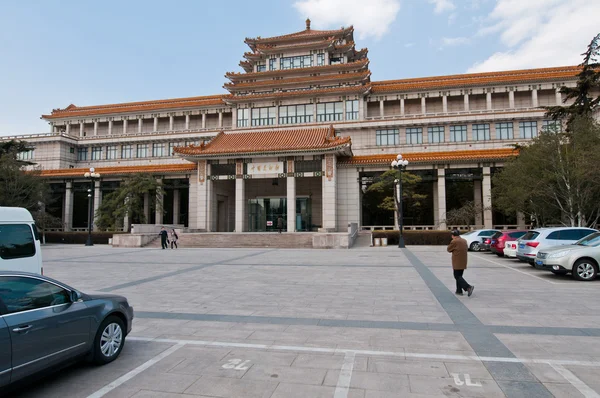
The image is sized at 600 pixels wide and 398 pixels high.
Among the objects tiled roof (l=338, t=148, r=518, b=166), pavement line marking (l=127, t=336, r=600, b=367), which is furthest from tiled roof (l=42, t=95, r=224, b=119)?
pavement line marking (l=127, t=336, r=600, b=367)

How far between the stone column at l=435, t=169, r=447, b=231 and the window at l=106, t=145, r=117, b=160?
36983 millimetres

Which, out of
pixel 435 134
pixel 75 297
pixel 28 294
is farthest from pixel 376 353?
pixel 435 134

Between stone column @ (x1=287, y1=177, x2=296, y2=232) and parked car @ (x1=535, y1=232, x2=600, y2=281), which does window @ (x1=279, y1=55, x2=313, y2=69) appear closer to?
stone column @ (x1=287, y1=177, x2=296, y2=232)

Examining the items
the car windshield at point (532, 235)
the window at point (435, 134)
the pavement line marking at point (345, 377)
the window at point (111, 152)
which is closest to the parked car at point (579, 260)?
the car windshield at point (532, 235)

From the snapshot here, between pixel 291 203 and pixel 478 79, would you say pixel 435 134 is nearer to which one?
pixel 478 79

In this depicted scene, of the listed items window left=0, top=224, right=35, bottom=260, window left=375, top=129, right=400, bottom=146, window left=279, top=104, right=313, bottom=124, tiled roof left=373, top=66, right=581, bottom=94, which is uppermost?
tiled roof left=373, top=66, right=581, bottom=94

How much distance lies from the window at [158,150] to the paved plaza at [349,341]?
34555mm

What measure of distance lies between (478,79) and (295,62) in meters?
19.5

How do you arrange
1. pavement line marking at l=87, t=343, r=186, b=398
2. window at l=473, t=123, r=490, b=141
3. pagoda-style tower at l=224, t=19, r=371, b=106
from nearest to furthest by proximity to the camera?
pavement line marking at l=87, t=343, r=186, b=398 → window at l=473, t=123, r=490, b=141 → pagoda-style tower at l=224, t=19, r=371, b=106

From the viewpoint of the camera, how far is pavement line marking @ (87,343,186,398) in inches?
150

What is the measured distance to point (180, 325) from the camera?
6363mm

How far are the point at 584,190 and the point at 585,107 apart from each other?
580cm

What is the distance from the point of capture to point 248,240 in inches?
1050

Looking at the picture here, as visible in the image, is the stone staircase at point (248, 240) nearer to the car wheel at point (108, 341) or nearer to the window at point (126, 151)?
the window at point (126, 151)
